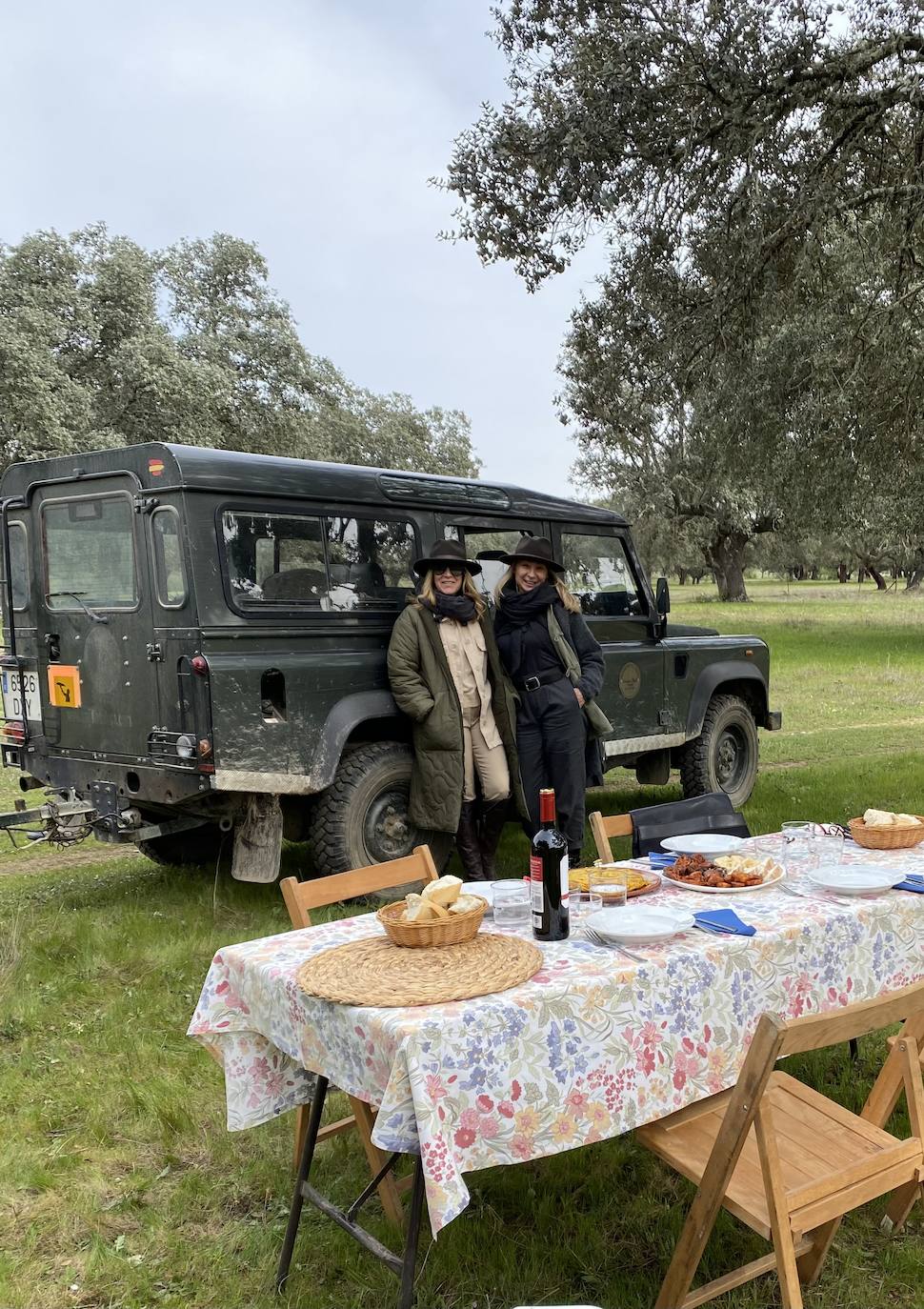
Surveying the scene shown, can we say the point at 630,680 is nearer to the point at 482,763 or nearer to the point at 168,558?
the point at 482,763

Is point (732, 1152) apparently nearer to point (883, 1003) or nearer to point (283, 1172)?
point (883, 1003)

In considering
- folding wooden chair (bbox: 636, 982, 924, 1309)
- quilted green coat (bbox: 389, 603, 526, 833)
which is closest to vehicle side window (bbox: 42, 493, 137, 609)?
quilted green coat (bbox: 389, 603, 526, 833)

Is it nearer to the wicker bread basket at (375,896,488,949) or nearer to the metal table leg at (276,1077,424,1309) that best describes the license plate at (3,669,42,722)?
the metal table leg at (276,1077,424,1309)

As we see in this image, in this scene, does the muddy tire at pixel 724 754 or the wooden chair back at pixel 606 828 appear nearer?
the wooden chair back at pixel 606 828

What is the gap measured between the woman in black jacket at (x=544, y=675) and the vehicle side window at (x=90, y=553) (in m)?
1.99

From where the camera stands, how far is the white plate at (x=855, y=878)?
3055 millimetres

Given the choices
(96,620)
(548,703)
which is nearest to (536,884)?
(548,703)

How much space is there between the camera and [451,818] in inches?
220

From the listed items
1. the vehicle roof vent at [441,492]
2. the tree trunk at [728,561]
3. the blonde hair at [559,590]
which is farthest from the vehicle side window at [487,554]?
the tree trunk at [728,561]

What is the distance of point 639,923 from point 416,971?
0.62 meters

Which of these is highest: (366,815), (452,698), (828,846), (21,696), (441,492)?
(441,492)

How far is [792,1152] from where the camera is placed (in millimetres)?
2545

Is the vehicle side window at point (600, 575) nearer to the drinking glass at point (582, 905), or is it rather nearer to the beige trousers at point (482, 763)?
the beige trousers at point (482, 763)

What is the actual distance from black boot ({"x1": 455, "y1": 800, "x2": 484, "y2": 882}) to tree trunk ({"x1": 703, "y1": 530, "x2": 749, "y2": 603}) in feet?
110
